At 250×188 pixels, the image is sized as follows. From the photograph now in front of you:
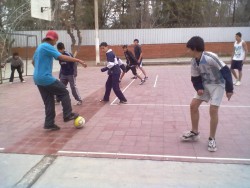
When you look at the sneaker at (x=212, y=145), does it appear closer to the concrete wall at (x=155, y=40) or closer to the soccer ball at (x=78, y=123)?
the soccer ball at (x=78, y=123)

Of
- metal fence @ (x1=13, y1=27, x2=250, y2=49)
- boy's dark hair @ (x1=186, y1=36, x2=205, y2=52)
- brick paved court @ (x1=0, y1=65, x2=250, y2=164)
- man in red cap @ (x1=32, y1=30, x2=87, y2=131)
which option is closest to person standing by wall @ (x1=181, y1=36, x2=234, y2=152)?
boy's dark hair @ (x1=186, y1=36, x2=205, y2=52)

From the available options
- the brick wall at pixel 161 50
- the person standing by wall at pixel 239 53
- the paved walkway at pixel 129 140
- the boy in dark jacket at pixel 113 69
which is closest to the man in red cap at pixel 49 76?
the paved walkway at pixel 129 140

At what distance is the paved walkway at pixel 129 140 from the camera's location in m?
4.16

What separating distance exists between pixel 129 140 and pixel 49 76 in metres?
1.84

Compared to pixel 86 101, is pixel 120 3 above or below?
above

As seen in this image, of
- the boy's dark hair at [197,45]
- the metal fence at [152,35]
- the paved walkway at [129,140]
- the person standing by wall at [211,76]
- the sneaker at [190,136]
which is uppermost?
the metal fence at [152,35]

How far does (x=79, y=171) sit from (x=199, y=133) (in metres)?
2.36

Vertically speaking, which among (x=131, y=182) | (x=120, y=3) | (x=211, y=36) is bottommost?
(x=131, y=182)

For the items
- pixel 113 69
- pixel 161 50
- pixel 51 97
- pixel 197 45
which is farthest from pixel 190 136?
pixel 161 50

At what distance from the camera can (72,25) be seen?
2683 cm

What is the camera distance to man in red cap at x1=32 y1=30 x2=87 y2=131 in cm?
576

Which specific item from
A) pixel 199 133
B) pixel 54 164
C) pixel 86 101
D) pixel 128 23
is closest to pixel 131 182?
pixel 54 164

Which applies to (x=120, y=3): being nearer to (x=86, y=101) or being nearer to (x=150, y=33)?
(x=150, y=33)

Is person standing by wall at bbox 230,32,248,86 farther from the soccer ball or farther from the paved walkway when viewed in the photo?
the soccer ball
